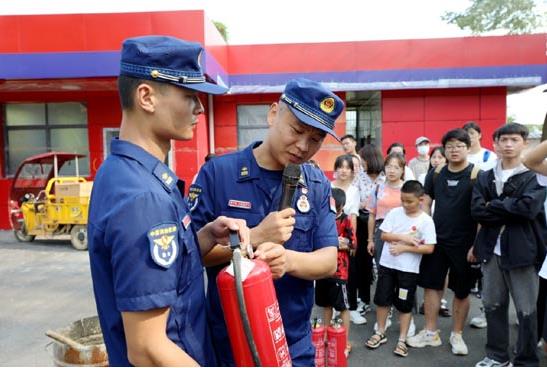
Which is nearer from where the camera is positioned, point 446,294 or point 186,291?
point 186,291

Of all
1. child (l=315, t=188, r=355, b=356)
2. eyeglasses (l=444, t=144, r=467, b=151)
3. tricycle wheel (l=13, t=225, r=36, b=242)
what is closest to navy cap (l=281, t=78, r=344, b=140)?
child (l=315, t=188, r=355, b=356)

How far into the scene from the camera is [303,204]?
1768 millimetres

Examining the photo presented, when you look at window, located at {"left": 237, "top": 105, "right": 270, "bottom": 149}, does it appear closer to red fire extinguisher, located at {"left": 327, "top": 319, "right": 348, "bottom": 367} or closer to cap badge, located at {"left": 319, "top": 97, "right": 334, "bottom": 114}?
red fire extinguisher, located at {"left": 327, "top": 319, "right": 348, "bottom": 367}

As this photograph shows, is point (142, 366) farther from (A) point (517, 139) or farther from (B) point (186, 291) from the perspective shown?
(A) point (517, 139)

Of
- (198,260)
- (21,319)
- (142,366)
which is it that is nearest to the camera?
(142,366)

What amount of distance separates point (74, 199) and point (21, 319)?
13.0 ft

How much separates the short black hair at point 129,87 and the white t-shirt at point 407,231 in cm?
323

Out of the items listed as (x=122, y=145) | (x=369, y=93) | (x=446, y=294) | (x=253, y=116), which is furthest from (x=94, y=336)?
(x=369, y=93)

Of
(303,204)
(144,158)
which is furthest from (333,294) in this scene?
(144,158)

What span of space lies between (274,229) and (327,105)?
540mm

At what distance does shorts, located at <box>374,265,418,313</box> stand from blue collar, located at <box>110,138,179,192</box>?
315cm

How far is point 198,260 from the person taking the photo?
4.41ft

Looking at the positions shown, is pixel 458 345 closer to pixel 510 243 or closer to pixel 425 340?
pixel 425 340

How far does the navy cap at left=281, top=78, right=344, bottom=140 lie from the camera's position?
1.66 metres
